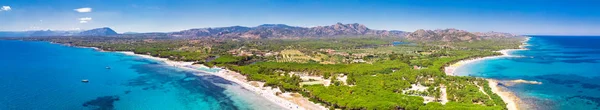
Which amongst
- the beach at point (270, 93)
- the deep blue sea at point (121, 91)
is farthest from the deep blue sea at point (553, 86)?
the deep blue sea at point (121, 91)

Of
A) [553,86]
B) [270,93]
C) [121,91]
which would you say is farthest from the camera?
[553,86]

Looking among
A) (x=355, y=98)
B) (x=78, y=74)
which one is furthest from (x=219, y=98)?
(x=78, y=74)

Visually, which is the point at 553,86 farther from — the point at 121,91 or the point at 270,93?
the point at 121,91

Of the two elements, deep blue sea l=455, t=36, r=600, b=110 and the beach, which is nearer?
the beach

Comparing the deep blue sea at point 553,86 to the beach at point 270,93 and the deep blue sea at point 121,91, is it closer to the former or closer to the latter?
the beach at point 270,93

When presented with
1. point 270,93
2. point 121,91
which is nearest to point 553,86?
point 270,93

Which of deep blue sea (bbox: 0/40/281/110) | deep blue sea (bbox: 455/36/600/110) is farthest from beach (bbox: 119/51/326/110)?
deep blue sea (bbox: 455/36/600/110)

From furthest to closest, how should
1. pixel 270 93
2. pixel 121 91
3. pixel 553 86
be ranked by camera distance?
pixel 553 86, pixel 121 91, pixel 270 93

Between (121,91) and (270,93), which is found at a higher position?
(270,93)

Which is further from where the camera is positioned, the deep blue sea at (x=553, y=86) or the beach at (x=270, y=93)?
the deep blue sea at (x=553, y=86)

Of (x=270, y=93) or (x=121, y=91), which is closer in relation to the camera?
(x=270, y=93)

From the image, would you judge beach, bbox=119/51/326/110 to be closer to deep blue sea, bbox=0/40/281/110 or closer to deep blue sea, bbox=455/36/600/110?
deep blue sea, bbox=0/40/281/110
